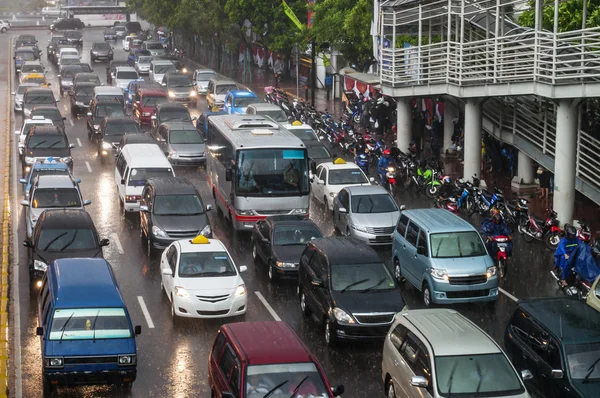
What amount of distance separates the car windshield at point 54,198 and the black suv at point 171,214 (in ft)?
5.89

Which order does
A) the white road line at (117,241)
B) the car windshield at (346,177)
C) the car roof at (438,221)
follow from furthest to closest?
1. the car windshield at (346,177)
2. the white road line at (117,241)
3. the car roof at (438,221)

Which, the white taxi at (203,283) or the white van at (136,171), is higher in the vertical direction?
the white van at (136,171)

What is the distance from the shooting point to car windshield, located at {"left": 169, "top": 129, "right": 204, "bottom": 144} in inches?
1567

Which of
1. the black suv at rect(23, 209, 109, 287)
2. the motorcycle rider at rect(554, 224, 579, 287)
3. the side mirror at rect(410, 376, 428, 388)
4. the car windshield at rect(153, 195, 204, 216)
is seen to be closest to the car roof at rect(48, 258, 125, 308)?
the black suv at rect(23, 209, 109, 287)

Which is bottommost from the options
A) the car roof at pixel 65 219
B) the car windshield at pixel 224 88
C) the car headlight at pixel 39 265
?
the car headlight at pixel 39 265

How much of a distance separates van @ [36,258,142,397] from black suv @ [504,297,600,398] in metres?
6.16

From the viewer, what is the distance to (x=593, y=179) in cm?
2841

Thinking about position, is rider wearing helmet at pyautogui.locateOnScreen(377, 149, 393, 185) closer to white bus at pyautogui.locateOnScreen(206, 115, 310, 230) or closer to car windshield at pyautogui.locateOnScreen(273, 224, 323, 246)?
white bus at pyautogui.locateOnScreen(206, 115, 310, 230)

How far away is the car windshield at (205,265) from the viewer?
22141 millimetres

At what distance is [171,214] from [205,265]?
5434 mm

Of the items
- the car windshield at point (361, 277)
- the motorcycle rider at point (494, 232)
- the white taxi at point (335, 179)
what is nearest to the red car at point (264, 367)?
the car windshield at point (361, 277)

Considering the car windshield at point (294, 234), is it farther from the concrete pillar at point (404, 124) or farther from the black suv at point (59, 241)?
the concrete pillar at point (404, 124)

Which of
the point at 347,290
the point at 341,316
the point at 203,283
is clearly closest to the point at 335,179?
the point at 203,283

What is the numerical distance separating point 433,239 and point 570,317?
19.5ft
